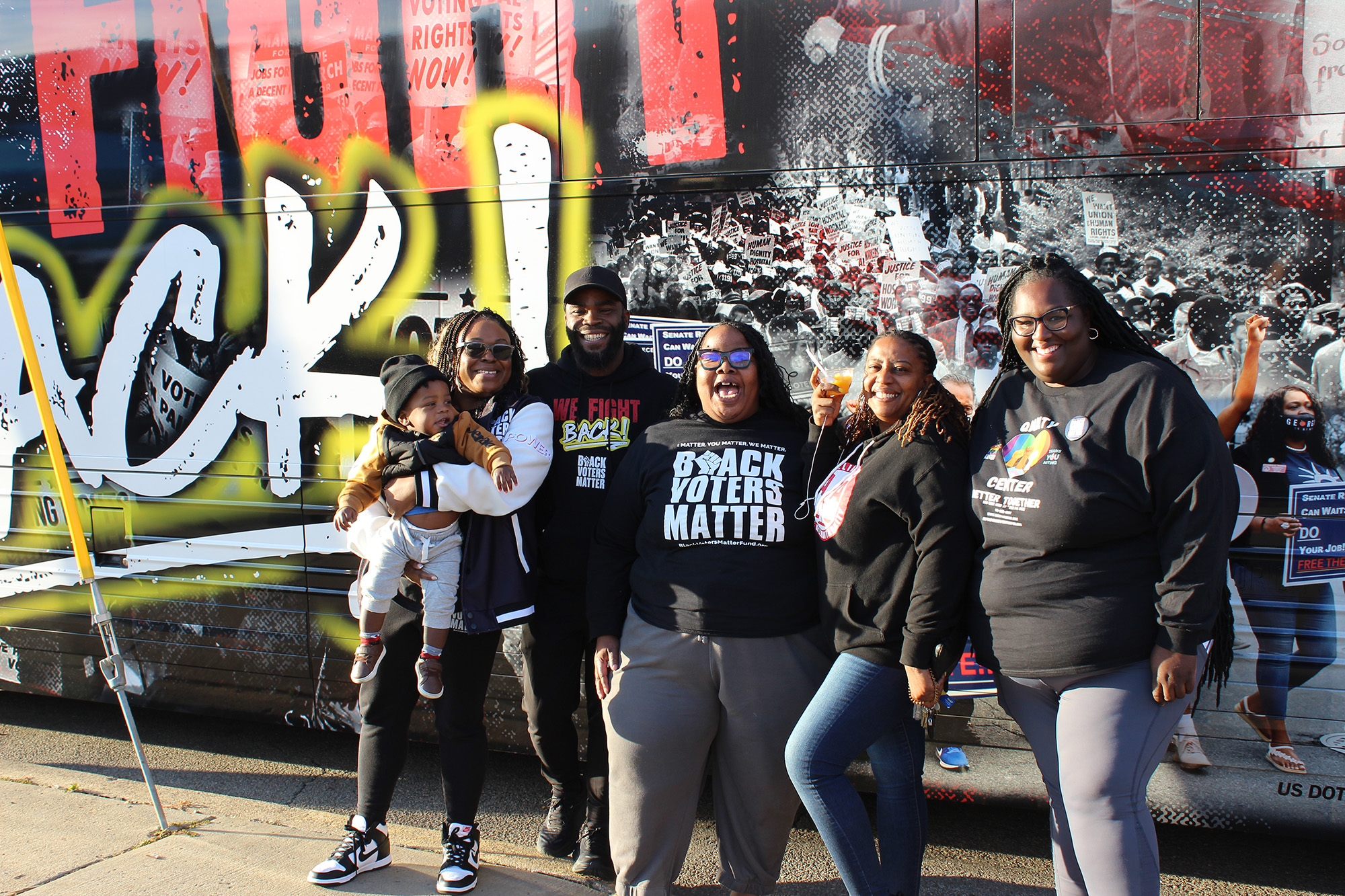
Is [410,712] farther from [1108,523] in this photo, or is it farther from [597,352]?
[1108,523]

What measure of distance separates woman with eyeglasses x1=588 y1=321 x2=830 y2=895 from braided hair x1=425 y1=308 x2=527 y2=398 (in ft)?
1.82

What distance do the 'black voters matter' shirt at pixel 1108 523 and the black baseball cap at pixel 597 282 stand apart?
4.40 ft

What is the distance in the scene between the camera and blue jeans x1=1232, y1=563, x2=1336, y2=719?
2.70 m

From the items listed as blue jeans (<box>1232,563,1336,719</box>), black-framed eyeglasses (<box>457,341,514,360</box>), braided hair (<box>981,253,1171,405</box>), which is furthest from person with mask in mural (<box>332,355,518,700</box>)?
blue jeans (<box>1232,563,1336,719</box>)

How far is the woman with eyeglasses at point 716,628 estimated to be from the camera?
2455mm

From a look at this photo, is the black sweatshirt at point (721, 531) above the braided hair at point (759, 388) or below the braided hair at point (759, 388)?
below

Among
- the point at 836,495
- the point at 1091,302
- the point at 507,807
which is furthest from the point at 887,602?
the point at 507,807

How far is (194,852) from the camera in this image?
3.15 metres

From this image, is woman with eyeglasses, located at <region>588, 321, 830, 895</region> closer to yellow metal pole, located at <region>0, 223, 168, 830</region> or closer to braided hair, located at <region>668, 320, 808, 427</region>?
braided hair, located at <region>668, 320, 808, 427</region>

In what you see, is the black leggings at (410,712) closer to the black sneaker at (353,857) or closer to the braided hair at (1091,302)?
the black sneaker at (353,857)

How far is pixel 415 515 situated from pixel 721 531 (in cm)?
95

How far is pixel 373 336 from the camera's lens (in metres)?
3.50

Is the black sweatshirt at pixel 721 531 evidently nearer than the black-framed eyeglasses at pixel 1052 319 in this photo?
No

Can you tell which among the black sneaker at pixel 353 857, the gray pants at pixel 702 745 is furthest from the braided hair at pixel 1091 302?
the black sneaker at pixel 353 857
